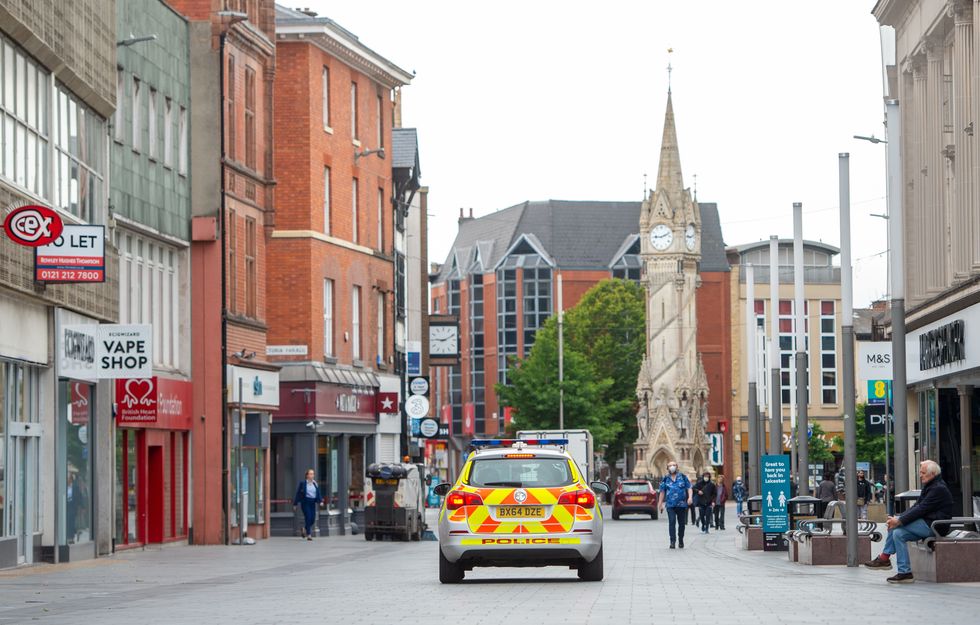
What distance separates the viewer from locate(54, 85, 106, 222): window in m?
31.4

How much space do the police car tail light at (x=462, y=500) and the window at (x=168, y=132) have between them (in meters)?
19.9

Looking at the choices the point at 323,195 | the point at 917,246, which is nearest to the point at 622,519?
the point at 323,195

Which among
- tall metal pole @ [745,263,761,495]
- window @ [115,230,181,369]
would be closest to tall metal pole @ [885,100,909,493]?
tall metal pole @ [745,263,761,495]

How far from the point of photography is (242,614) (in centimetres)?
1766

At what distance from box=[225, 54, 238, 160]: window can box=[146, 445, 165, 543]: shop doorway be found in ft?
25.2

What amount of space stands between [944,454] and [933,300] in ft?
10.6

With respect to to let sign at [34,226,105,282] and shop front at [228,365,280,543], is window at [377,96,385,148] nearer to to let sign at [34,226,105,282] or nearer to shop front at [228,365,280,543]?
shop front at [228,365,280,543]

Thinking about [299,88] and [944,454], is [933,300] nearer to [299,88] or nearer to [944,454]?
[944,454]

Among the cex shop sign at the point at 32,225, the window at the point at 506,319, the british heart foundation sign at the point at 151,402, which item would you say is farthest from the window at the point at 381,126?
the window at the point at 506,319

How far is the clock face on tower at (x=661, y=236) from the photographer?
371ft

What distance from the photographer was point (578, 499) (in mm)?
22797

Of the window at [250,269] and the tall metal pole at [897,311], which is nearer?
the tall metal pole at [897,311]

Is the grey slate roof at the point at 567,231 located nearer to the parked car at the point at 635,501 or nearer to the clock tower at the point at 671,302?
the clock tower at the point at 671,302

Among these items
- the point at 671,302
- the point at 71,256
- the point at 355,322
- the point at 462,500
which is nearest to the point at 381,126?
the point at 355,322
